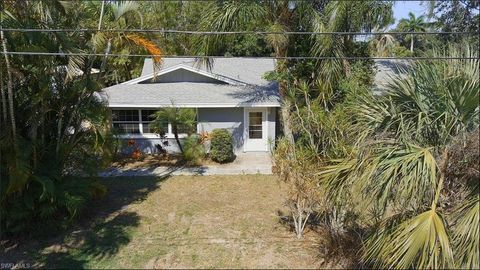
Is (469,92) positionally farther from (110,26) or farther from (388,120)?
(110,26)

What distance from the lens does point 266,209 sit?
424 inches

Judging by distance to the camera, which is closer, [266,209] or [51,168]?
[51,168]

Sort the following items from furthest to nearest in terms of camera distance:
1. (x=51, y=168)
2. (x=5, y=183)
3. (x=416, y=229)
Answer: (x=51, y=168) < (x=5, y=183) < (x=416, y=229)

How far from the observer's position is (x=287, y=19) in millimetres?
12484

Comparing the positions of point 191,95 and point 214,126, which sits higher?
point 191,95

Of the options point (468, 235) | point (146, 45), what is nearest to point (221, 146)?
point (146, 45)

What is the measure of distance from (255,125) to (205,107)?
2430 mm

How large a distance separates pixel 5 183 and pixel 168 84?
10.8 m

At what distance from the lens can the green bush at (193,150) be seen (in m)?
15.7

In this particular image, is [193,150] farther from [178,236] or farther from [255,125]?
[178,236]

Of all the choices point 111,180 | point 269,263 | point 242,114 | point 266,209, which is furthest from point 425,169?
point 242,114

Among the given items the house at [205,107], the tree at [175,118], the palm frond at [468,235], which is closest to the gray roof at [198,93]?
the house at [205,107]

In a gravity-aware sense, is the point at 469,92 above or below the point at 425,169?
above

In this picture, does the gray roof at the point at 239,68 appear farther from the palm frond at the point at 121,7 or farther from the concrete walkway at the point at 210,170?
the palm frond at the point at 121,7
